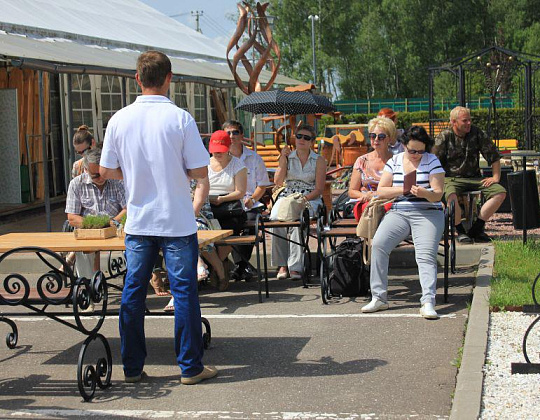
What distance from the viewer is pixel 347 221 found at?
8914 mm

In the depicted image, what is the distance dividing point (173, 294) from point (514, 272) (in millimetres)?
3887

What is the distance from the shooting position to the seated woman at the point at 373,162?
8789 millimetres

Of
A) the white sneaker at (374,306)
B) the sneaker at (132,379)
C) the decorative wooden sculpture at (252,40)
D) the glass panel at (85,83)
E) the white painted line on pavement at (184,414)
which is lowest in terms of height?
the white painted line on pavement at (184,414)

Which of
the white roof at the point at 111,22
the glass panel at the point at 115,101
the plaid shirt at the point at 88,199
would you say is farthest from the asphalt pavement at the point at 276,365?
the glass panel at the point at 115,101

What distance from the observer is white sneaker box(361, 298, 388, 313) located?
757 centimetres

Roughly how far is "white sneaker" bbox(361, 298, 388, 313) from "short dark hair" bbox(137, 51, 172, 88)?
2861mm

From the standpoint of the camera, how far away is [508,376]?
18.1 feet

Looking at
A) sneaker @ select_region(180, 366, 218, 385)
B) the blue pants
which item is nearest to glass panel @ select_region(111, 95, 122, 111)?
the blue pants

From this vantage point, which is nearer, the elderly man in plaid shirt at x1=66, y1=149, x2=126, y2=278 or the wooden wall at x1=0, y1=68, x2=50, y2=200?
the elderly man in plaid shirt at x1=66, y1=149, x2=126, y2=278

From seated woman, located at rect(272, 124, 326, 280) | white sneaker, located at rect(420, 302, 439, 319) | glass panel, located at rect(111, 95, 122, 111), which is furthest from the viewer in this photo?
glass panel, located at rect(111, 95, 122, 111)

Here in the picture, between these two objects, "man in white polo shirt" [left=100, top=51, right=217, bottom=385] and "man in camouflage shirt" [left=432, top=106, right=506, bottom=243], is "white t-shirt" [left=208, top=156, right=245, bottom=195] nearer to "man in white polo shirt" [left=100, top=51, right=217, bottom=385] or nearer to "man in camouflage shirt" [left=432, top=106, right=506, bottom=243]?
"man in camouflage shirt" [left=432, top=106, right=506, bottom=243]

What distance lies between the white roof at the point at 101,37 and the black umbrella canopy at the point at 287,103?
2.02 m

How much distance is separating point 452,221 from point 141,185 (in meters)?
3.87

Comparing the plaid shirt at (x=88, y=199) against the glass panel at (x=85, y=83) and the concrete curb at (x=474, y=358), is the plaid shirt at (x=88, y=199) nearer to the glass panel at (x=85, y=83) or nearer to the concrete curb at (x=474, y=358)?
the concrete curb at (x=474, y=358)
